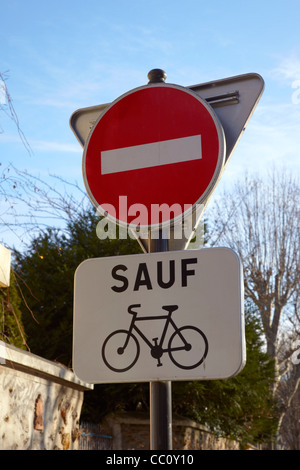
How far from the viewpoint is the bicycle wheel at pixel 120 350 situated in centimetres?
162

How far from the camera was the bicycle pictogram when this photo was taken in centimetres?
157

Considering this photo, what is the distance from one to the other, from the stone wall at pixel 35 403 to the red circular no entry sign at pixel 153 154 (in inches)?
82.0

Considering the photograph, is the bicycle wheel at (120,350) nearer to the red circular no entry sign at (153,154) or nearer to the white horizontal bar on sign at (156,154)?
the red circular no entry sign at (153,154)

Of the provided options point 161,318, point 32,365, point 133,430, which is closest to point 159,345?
point 161,318

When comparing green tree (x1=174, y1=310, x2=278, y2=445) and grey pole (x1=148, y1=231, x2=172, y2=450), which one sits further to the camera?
green tree (x1=174, y1=310, x2=278, y2=445)

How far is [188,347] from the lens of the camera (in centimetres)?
158

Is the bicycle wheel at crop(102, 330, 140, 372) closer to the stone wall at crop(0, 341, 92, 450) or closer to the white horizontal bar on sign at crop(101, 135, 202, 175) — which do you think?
the white horizontal bar on sign at crop(101, 135, 202, 175)

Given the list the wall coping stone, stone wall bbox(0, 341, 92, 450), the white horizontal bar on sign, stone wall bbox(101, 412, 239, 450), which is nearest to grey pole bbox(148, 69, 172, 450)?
the white horizontal bar on sign

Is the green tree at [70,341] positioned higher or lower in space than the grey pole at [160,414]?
higher

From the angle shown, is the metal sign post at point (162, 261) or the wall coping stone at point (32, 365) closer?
the metal sign post at point (162, 261)

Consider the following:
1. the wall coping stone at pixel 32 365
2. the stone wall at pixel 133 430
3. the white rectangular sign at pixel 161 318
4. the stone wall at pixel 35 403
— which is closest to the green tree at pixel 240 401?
the stone wall at pixel 133 430

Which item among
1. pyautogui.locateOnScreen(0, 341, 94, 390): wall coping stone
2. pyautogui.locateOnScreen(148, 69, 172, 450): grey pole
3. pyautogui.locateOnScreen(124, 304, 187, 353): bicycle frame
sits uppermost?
pyautogui.locateOnScreen(0, 341, 94, 390): wall coping stone

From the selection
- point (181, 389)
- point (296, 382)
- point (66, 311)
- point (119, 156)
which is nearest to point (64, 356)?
point (66, 311)

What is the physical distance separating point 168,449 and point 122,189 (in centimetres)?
82
